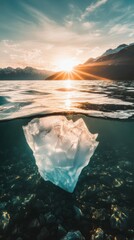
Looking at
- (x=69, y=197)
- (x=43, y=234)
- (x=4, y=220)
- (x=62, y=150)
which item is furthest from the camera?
(x=69, y=197)

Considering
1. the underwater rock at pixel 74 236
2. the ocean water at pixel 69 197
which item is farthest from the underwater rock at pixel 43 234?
the underwater rock at pixel 74 236

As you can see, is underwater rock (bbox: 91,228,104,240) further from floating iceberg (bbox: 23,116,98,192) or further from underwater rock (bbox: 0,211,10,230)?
underwater rock (bbox: 0,211,10,230)

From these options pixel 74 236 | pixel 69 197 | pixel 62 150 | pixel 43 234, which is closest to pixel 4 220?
pixel 43 234

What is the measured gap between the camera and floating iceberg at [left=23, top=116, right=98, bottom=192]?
6.26 m

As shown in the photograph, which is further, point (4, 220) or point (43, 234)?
point (4, 220)

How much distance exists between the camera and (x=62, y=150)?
22.6 feet

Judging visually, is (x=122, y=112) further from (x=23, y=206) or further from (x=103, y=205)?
(x=23, y=206)

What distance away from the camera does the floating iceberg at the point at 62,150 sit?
6258 millimetres

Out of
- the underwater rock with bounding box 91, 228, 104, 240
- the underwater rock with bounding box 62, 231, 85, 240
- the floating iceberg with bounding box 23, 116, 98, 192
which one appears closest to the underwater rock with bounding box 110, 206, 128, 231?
the underwater rock with bounding box 91, 228, 104, 240

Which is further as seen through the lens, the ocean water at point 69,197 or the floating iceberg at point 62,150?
the floating iceberg at point 62,150

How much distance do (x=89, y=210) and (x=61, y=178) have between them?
1.50 meters

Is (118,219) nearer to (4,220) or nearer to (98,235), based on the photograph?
(98,235)

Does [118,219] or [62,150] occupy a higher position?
[62,150]

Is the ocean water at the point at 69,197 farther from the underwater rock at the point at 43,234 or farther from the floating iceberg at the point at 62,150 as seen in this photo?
the floating iceberg at the point at 62,150
